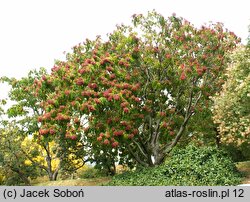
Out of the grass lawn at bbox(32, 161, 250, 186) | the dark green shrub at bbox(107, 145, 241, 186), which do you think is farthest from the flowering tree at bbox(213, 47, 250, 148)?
the grass lawn at bbox(32, 161, 250, 186)

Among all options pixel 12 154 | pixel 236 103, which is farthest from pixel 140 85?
pixel 12 154

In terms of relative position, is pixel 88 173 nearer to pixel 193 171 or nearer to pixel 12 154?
pixel 12 154

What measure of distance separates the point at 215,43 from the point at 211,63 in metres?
1.17

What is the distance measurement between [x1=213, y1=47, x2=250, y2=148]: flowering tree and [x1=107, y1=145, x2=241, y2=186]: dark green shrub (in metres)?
1.13

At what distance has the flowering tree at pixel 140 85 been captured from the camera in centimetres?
2053

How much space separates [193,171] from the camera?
18531 millimetres

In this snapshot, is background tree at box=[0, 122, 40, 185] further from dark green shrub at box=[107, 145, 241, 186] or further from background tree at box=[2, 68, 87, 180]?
dark green shrub at box=[107, 145, 241, 186]

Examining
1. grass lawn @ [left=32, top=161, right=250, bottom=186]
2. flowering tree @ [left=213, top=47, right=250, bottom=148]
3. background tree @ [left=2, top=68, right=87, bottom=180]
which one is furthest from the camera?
background tree @ [left=2, top=68, right=87, bottom=180]

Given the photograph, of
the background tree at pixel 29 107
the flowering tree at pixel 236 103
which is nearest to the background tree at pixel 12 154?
the background tree at pixel 29 107

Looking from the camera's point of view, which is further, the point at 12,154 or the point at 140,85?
the point at 12,154

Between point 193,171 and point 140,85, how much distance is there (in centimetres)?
662

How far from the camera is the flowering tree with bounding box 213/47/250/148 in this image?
18.5 meters

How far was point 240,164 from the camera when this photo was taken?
22.3 m

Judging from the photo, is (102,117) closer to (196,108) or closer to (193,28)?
(196,108)
